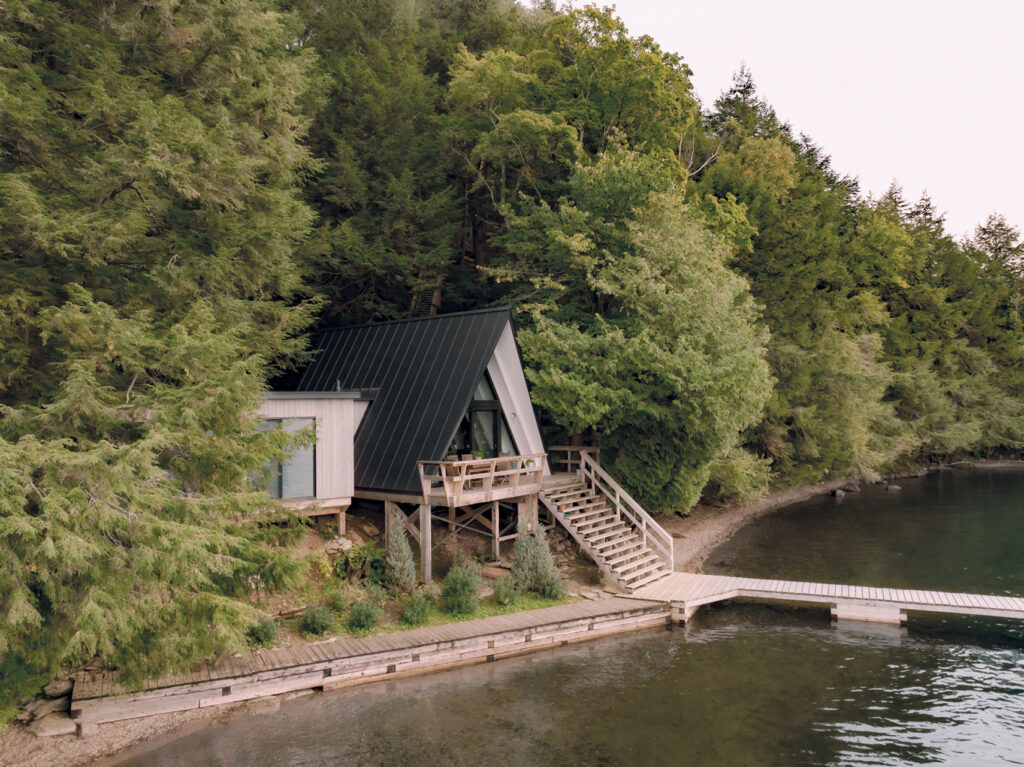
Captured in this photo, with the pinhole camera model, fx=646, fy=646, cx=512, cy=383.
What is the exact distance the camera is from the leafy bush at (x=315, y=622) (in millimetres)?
12477

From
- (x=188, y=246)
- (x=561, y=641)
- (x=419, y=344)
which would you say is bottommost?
(x=561, y=641)

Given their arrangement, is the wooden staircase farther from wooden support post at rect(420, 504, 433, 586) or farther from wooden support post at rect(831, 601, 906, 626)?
wooden support post at rect(831, 601, 906, 626)

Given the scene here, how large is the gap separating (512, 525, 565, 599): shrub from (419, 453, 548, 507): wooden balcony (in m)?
1.26

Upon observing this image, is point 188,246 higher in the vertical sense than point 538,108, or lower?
lower

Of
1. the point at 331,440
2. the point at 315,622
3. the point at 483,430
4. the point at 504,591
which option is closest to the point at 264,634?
the point at 315,622

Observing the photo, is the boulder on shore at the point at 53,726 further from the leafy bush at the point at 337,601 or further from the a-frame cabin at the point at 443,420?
the a-frame cabin at the point at 443,420

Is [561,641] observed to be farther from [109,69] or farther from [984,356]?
[984,356]

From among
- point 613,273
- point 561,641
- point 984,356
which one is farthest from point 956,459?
point 561,641

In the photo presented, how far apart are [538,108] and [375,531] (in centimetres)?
1750

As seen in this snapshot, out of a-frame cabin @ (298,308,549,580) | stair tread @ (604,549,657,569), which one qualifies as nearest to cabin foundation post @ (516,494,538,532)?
a-frame cabin @ (298,308,549,580)

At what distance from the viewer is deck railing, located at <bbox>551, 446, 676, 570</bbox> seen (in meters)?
17.9

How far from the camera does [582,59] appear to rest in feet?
78.2

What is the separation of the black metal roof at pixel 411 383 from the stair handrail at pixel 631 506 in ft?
16.7

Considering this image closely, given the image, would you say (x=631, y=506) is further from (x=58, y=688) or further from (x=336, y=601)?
(x=58, y=688)
